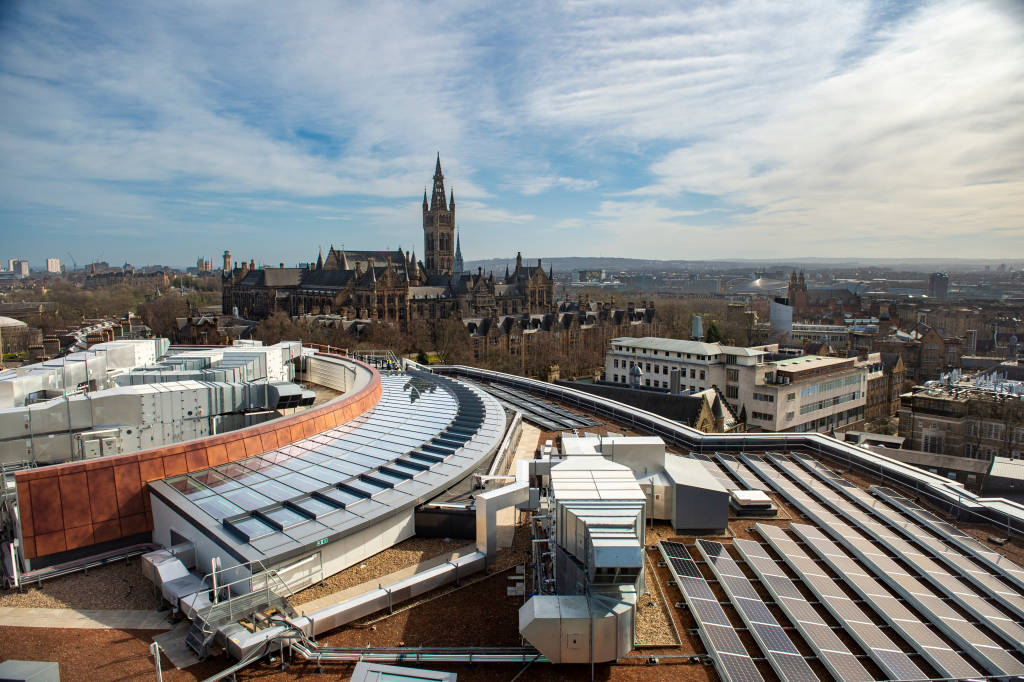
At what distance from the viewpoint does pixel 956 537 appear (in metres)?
16.3

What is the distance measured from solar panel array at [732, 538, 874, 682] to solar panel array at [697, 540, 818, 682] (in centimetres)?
36

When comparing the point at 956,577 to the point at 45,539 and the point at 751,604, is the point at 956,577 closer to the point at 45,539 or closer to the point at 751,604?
the point at 751,604

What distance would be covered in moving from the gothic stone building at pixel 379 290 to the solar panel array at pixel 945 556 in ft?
260

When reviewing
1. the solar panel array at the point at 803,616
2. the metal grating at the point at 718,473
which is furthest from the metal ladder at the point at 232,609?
the metal grating at the point at 718,473

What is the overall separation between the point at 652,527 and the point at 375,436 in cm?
1013

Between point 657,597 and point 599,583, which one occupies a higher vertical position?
point 599,583

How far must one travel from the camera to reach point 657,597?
12.9 metres

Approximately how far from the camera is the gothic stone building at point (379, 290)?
338 feet

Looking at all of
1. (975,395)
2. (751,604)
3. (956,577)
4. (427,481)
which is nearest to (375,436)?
(427,481)

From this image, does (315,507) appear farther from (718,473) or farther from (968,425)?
(968,425)

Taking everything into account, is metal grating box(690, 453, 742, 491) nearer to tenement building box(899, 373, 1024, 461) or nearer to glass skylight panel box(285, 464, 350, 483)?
glass skylight panel box(285, 464, 350, 483)

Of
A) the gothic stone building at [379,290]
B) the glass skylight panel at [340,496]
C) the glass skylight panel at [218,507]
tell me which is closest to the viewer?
the glass skylight panel at [218,507]

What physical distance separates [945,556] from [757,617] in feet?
22.4

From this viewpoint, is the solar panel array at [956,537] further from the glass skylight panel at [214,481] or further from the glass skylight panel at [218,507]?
the glass skylight panel at [214,481]
